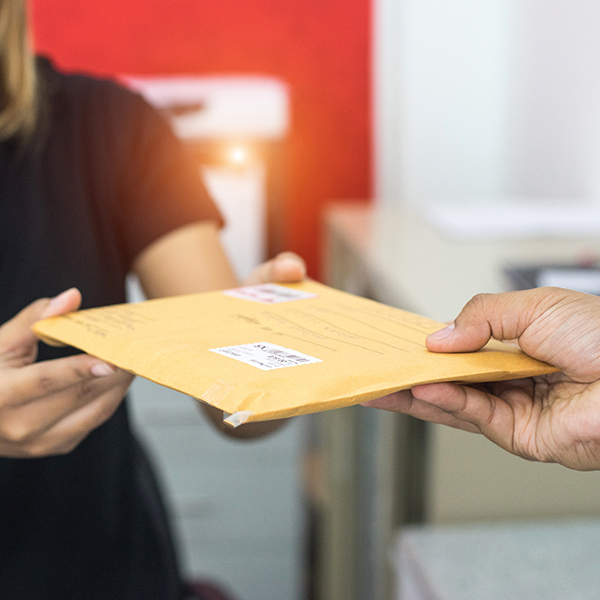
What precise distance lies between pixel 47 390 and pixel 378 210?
1100mm

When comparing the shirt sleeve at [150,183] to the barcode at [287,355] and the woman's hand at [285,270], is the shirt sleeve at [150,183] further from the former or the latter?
the barcode at [287,355]

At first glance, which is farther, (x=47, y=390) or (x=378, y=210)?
(x=378, y=210)

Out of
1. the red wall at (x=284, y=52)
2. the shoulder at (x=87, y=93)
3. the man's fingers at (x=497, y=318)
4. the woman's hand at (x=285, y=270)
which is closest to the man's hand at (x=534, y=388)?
the man's fingers at (x=497, y=318)

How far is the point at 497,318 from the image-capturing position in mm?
306

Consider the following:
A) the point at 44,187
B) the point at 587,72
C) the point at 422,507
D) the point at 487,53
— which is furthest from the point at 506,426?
the point at 487,53

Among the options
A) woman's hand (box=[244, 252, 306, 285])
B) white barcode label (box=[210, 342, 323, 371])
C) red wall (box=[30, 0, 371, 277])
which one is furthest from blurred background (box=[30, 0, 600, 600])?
white barcode label (box=[210, 342, 323, 371])

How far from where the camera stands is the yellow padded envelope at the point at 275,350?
0.25 meters

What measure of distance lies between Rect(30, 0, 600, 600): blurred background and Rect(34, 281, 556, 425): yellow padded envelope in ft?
0.57

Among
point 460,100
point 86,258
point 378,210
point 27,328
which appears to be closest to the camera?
point 27,328

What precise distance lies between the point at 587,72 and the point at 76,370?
41.3 inches

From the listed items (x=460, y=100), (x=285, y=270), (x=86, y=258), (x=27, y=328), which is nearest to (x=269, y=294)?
(x=285, y=270)

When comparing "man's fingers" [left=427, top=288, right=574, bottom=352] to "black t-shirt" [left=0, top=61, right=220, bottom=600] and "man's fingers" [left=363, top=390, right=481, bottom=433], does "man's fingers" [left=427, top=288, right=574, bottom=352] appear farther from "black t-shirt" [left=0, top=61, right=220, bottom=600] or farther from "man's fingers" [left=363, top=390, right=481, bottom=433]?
"black t-shirt" [left=0, top=61, right=220, bottom=600]

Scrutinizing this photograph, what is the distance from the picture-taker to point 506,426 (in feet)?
1.07

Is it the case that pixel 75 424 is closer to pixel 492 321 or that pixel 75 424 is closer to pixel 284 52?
pixel 492 321
